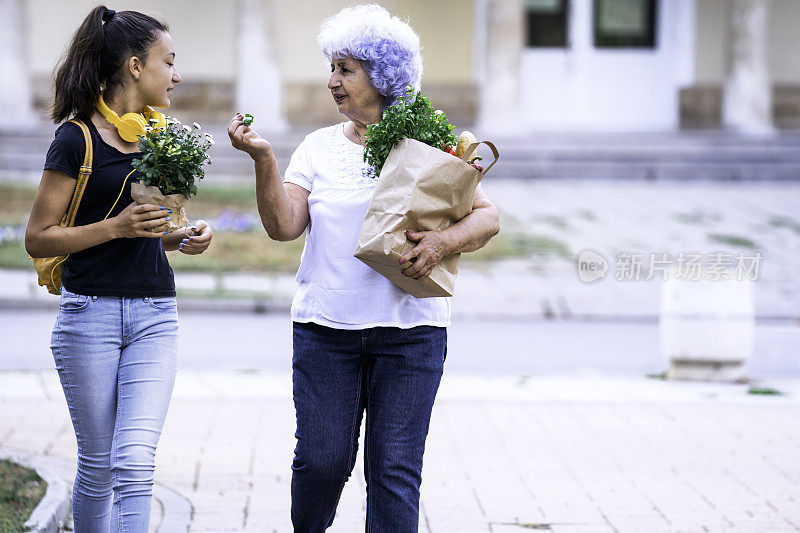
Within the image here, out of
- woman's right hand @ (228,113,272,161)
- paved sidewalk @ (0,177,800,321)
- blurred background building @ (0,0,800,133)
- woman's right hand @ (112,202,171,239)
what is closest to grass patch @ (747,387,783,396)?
paved sidewalk @ (0,177,800,321)

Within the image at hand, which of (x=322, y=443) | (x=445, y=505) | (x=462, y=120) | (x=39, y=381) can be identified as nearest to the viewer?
(x=322, y=443)

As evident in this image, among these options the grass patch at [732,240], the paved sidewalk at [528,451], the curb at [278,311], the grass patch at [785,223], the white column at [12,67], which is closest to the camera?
the paved sidewalk at [528,451]

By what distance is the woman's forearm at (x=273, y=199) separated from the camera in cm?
347

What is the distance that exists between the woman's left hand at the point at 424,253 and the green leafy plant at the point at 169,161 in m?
0.70

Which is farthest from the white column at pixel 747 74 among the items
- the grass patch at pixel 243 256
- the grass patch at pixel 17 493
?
the grass patch at pixel 17 493

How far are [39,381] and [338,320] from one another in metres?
5.03

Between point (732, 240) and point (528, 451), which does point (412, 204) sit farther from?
point (732, 240)

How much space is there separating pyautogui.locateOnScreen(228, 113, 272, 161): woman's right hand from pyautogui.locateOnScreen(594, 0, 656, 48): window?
18.7m

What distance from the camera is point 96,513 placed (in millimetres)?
3686

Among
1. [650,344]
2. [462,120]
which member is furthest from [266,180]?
[462,120]

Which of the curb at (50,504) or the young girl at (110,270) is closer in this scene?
the young girl at (110,270)

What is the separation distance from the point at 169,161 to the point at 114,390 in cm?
78

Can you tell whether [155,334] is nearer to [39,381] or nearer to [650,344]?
[39,381]

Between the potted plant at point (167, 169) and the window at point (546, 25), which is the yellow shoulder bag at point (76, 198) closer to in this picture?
the potted plant at point (167, 169)
